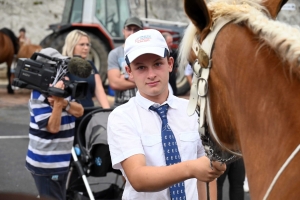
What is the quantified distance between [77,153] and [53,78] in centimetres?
91

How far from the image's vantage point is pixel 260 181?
73.2 inches

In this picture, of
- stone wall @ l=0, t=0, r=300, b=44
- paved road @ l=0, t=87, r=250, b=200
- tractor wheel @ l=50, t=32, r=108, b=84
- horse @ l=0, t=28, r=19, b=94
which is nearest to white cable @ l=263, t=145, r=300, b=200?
paved road @ l=0, t=87, r=250, b=200

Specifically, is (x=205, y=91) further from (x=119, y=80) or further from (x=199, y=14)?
(x=119, y=80)

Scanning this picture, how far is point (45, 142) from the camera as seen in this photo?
4660 millimetres

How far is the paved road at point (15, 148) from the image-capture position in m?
6.98

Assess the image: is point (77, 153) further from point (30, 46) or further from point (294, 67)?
point (30, 46)

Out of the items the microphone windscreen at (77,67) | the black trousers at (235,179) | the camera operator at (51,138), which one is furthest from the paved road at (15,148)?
the microphone windscreen at (77,67)

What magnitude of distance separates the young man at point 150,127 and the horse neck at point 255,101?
0.53 meters

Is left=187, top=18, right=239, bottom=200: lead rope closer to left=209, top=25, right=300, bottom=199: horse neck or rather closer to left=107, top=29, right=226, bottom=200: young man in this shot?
→ left=209, top=25, right=300, bottom=199: horse neck

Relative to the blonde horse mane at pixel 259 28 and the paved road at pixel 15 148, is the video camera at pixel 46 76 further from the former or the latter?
the blonde horse mane at pixel 259 28

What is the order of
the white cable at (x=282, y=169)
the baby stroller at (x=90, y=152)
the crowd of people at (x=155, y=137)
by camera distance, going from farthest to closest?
the baby stroller at (x=90, y=152), the crowd of people at (x=155, y=137), the white cable at (x=282, y=169)

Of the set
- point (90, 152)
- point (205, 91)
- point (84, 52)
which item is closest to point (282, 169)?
point (205, 91)

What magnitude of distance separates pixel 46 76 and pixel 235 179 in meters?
2.25

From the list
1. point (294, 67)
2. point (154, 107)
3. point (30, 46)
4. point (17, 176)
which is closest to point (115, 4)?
point (30, 46)
